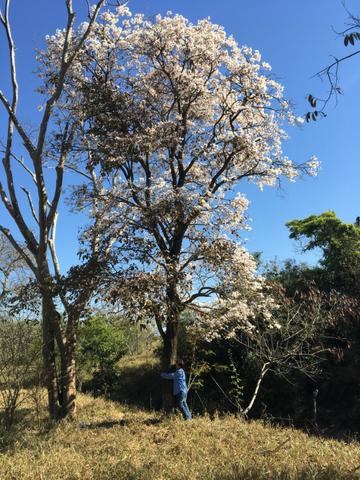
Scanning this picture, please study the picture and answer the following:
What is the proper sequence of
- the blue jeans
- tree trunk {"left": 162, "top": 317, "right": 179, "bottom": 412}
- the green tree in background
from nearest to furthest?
the blue jeans, tree trunk {"left": 162, "top": 317, "right": 179, "bottom": 412}, the green tree in background

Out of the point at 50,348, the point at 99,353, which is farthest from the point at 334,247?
the point at 50,348

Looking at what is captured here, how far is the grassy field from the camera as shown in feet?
17.4

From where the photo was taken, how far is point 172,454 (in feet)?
21.8

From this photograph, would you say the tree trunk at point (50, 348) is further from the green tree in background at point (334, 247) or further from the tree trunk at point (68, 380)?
the green tree in background at point (334, 247)

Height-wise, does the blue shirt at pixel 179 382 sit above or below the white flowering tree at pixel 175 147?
below

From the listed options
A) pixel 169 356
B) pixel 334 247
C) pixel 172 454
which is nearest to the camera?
pixel 172 454

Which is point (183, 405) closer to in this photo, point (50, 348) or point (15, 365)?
point (50, 348)

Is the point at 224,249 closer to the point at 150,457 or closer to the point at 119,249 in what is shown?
the point at 119,249

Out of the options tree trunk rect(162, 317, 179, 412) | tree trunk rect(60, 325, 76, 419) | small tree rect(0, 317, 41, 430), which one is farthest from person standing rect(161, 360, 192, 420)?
small tree rect(0, 317, 41, 430)

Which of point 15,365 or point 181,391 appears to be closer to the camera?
point 15,365

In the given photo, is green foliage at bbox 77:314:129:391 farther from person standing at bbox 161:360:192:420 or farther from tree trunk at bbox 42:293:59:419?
person standing at bbox 161:360:192:420

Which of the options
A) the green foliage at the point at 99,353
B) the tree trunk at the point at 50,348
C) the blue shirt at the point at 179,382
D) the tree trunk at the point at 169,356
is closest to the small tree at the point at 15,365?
the tree trunk at the point at 50,348

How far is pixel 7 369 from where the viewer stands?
809 centimetres

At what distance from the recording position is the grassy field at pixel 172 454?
531 cm
